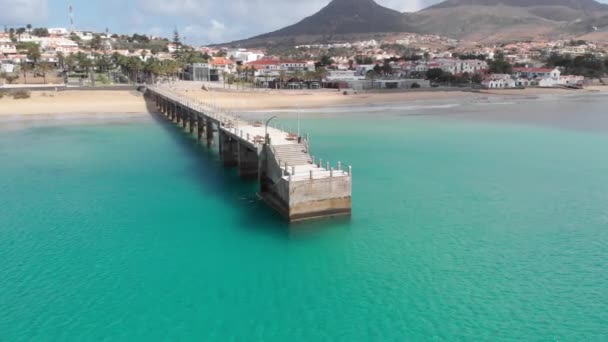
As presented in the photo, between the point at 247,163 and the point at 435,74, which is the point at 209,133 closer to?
the point at 247,163

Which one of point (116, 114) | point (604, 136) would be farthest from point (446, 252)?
point (116, 114)

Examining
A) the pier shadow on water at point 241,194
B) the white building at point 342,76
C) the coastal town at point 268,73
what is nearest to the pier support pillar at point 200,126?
the pier shadow on water at point 241,194

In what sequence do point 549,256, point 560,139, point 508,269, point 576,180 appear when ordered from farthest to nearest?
1. point 560,139
2. point 576,180
3. point 549,256
4. point 508,269

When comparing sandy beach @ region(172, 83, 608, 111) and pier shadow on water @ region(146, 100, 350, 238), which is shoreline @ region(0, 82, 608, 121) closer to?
sandy beach @ region(172, 83, 608, 111)

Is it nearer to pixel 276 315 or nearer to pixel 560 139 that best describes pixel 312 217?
pixel 276 315

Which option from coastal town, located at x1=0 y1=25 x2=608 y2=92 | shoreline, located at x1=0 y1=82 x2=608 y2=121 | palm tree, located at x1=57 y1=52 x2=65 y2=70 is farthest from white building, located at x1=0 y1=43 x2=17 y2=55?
shoreline, located at x1=0 y1=82 x2=608 y2=121

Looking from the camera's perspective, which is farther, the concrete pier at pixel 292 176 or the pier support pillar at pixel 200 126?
the pier support pillar at pixel 200 126

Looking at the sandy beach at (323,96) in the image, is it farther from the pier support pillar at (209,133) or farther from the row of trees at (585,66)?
the pier support pillar at (209,133)

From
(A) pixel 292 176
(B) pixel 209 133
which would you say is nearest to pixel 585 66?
(B) pixel 209 133
